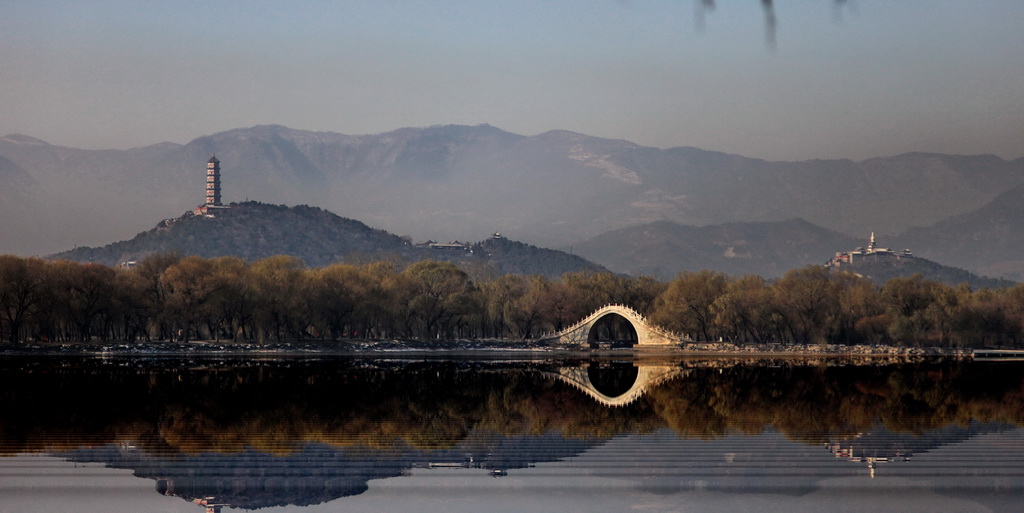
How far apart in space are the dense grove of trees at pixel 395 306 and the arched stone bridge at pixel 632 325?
4.08 m

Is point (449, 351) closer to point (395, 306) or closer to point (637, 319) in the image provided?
point (395, 306)

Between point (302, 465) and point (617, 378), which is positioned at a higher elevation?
point (617, 378)

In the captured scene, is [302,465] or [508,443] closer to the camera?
[302,465]

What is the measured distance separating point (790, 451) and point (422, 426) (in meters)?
16.4

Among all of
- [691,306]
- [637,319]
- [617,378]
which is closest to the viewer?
[617,378]

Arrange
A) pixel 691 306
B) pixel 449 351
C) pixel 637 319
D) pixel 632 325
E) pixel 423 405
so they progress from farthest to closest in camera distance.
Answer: pixel 632 325, pixel 637 319, pixel 691 306, pixel 449 351, pixel 423 405

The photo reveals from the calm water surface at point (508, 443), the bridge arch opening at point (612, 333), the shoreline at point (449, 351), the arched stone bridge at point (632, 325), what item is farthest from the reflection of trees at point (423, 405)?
the bridge arch opening at point (612, 333)

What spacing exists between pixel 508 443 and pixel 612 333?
12350 cm

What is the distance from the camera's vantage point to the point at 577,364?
4385 inches

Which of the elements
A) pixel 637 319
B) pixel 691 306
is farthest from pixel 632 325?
pixel 691 306

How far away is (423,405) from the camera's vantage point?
63750 millimetres

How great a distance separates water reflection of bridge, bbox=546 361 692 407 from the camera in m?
70.5

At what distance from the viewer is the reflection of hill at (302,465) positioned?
37.4 metres

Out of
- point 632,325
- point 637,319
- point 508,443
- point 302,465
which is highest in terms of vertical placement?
point 637,319
